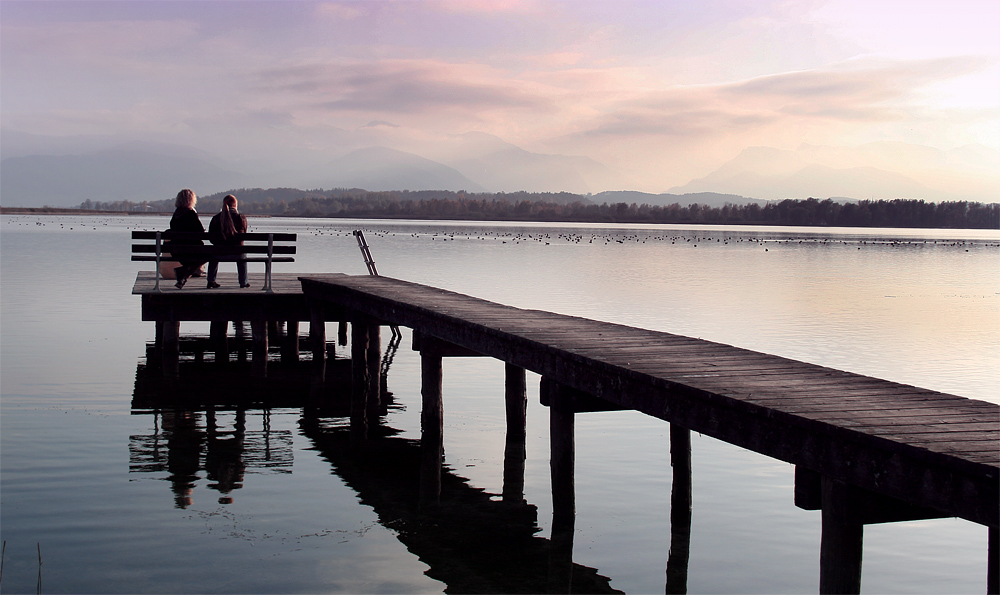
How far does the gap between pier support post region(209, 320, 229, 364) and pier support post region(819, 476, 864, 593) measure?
50.1 ft

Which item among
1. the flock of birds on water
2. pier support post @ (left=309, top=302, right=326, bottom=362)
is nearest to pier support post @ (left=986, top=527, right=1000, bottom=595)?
pier support post @ (left=309, top=302, right=326, bottom=362)

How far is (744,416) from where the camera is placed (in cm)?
648

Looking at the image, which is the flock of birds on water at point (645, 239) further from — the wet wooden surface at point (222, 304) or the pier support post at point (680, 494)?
the pier support post at point (680, 494)

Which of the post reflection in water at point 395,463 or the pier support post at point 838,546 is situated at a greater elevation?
the pier support post at point 838,546

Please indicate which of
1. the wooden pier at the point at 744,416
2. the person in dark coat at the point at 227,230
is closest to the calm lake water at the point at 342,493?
the wooden pier at the point at 744,416

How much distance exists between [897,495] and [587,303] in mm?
26145

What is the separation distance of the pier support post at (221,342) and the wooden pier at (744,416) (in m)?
6.46

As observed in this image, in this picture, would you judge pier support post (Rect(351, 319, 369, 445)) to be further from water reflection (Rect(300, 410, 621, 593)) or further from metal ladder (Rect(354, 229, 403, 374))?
water reflection (Rect(300, 410, 621, 593))

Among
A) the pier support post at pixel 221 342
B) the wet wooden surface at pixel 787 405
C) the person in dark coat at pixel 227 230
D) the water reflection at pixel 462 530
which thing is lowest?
the water reflection at pixel 462 530

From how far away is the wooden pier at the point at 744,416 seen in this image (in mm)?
5309

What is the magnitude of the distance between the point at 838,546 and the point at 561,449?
370cm

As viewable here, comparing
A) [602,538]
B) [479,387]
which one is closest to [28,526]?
[602,538]

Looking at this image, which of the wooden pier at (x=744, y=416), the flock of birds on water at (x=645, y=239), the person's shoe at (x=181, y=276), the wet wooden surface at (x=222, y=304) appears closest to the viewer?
the wooden pier at (x=744, y=416)

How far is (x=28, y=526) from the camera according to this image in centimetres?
880
